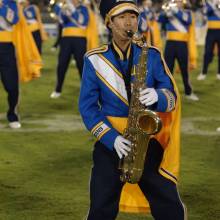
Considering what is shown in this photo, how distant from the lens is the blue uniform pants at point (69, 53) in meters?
11.7

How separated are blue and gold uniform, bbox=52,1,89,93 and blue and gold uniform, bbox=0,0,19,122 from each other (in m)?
2.44

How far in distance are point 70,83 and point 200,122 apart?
4548 millimetres

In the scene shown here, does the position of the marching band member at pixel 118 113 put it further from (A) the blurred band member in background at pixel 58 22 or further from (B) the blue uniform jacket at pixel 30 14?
(B) the blue uniform jacket at pixel 30 14

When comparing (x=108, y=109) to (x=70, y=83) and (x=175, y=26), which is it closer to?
(x=175, y=26)

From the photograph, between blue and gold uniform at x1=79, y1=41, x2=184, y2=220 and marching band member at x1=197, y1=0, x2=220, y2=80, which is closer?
blue and gold uniform at x1=79, y1=41, x2=184, y2=220

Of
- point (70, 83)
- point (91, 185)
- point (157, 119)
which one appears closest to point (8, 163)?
point (91, 185)

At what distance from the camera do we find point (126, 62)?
430 cm

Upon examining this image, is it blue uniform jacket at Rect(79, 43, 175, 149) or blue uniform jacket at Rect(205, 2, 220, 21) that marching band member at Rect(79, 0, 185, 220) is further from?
blue uniform jacket at Rect(205, 2, 220, 21)

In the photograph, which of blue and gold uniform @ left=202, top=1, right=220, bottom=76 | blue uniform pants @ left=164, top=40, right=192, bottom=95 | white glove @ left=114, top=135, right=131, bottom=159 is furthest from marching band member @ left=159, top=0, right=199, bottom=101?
white glove @ left=114, top=135, right=131, bottom=159

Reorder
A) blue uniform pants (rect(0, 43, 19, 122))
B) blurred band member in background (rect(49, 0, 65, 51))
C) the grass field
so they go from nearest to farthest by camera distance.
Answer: the grass field < blue uniform pants (rect(0, 43, 19, 122)) < blurred band member in background (rect(49, 0, 65, 51))

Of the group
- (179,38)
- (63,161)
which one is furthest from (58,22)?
(63,161)

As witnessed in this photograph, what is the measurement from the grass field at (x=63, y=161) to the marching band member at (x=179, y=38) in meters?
0.50

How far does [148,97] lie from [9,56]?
5354 mm

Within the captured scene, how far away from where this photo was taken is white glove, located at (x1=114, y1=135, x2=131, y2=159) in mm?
4113
